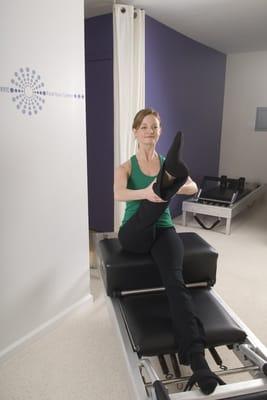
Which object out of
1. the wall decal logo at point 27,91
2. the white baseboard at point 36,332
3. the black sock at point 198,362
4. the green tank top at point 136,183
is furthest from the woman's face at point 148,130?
the white baseboard at point 36,332

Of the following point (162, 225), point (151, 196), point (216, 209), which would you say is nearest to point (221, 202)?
point (216, 209)

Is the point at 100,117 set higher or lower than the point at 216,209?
higher

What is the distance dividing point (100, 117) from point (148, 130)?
155cm

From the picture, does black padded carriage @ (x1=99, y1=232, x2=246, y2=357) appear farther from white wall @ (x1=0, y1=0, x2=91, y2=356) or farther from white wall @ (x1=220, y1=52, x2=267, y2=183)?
white wall @ (x1=220, y1=52, x2=267, y2=183)

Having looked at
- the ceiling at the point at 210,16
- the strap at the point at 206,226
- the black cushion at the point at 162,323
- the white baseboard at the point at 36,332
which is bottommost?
the white baseboard at the point at 36,332

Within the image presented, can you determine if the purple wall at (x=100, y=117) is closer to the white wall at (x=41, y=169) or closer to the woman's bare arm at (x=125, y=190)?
the white wall at (x=41, y=169)

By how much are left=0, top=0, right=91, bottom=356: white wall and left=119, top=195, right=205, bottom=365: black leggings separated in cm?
42

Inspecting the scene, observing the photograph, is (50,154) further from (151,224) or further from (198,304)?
(198,304)

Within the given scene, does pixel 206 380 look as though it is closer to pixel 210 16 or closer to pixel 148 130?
pixel 148 130

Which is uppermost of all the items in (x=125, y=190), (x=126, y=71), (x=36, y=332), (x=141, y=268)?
(x=126, y=71)

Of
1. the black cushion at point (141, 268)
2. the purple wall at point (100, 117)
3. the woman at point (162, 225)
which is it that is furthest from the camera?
the purple wall at point (100, 117)

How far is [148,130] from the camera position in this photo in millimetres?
1561

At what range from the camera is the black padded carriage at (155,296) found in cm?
126

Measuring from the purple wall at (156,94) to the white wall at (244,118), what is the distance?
57cm
